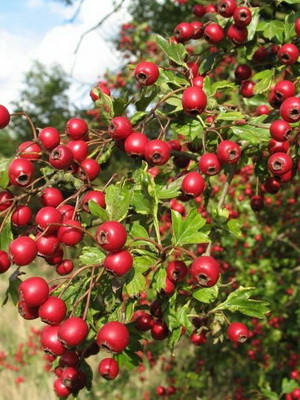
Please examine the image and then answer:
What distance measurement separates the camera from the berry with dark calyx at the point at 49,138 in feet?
4.90

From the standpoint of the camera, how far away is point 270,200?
4770 mm

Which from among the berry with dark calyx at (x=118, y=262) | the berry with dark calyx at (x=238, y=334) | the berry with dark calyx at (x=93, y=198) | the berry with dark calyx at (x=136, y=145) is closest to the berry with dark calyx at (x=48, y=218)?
the berry with dark calyx at (x=93, y=198)

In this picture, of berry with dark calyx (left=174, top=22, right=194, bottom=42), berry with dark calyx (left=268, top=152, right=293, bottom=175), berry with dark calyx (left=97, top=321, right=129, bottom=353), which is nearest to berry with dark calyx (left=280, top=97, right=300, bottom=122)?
berry with dark calyx (left=268, top=152, right=293, bottom=175)

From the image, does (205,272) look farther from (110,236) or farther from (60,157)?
(60,157)

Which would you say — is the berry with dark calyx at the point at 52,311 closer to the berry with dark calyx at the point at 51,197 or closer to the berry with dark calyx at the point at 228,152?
the berry with dark calyx at the point at 51,197

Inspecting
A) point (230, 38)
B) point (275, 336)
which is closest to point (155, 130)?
point (230, 38)

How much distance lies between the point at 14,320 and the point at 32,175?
22.8ft

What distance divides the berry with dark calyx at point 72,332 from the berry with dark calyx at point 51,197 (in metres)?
0.42

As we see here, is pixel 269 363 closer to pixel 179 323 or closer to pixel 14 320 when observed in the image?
pixel 179 323

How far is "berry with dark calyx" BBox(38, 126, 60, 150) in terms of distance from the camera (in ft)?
4.90

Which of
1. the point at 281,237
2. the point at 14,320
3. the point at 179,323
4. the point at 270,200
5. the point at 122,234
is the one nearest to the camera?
the point at 122,234

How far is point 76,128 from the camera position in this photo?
155 centimetres

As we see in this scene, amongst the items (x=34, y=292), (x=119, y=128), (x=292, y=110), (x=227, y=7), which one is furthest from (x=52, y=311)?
(x=227, y=7)

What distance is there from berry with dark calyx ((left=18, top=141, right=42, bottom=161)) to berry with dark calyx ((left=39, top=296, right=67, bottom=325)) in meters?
0.54
